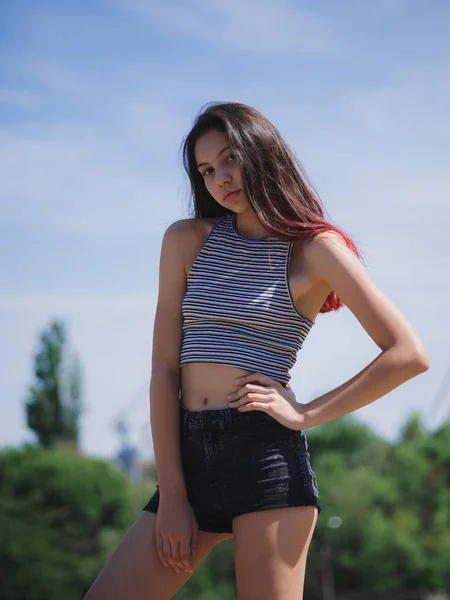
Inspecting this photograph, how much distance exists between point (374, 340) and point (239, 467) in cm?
53

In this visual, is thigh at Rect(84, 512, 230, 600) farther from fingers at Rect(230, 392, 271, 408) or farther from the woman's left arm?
the woman's left arm

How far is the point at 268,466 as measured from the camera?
2.51 m

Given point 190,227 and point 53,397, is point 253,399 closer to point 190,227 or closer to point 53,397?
point 190,227

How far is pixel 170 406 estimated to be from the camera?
8.64 feet

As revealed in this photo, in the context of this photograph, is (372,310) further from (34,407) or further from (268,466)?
(34,407)

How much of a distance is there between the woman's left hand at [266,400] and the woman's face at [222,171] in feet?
1.83

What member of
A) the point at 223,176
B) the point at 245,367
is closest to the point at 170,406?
the point at 245,367

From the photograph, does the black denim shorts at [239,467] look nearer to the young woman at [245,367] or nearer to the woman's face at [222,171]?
the young woman at [245,367]

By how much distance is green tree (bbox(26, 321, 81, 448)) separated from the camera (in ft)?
141

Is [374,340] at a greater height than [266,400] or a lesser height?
greater

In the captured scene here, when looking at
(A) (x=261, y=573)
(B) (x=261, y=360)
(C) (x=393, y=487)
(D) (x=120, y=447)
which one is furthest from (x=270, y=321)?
(D) (x=120, y=447)

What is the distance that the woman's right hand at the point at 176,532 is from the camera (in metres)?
2.52

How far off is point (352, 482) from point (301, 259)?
3122cm

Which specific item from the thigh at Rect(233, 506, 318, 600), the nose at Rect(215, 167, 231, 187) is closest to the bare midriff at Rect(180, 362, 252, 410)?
the thigh at Rect(233, 506, 318, 600)
